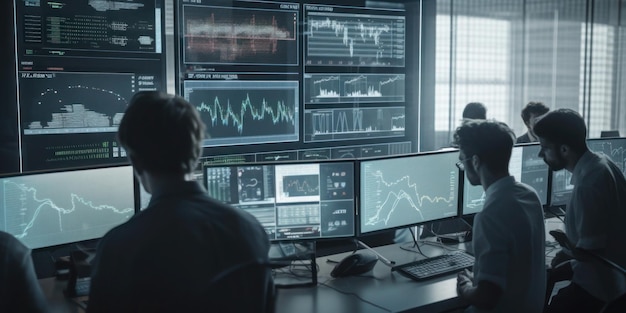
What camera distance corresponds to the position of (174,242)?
138cm

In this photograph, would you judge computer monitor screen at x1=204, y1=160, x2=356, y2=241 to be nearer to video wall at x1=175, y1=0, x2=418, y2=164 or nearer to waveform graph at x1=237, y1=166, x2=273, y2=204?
waveform graph at x1=237, y1=166, x2=273, y2=204

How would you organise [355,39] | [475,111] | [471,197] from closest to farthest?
[471,197], [355,39], [475,111]

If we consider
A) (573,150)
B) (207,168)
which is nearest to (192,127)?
(207,168)

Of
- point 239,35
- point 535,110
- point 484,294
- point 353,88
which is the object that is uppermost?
point 239,35

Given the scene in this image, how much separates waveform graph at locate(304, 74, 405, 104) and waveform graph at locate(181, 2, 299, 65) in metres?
0.24

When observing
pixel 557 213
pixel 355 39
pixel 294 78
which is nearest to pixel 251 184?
pixel 294 78

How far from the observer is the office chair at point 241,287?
141cm

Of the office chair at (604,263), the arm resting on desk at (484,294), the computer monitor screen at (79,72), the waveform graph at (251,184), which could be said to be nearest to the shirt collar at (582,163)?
the office chair at (604,263)

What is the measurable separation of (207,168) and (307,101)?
6.28ft

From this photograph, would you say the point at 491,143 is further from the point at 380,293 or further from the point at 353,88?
the point at 353,88

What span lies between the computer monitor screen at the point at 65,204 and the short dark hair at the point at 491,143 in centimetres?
136

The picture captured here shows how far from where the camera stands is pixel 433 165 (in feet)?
9.95

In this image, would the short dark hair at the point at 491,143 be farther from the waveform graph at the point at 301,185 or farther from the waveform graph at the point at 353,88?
the waveform graph at the point at 353,88

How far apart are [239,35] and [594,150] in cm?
226
